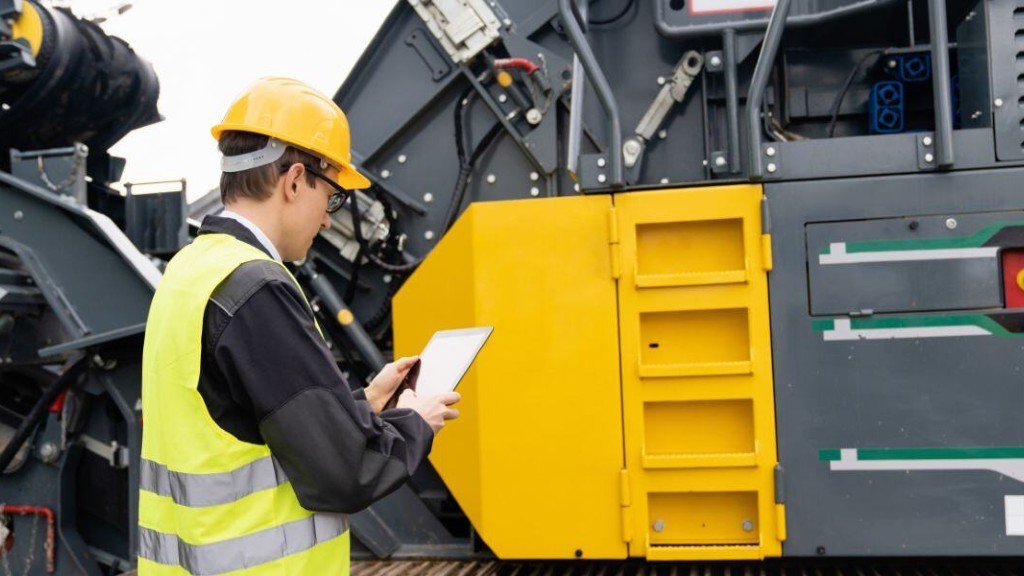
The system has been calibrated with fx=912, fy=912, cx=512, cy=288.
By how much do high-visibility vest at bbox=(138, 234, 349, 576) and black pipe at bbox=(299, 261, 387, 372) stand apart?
88.5 inches

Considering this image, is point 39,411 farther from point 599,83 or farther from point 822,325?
point 822,325

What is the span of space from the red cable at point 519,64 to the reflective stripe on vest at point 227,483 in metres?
2.52

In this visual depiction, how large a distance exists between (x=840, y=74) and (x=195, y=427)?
2957 millimetres

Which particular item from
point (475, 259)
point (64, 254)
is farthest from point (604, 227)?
point (64, 254)

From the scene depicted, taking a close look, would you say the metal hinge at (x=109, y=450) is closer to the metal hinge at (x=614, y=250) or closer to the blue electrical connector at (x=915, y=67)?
the metal hinge at (x=614, y=250)

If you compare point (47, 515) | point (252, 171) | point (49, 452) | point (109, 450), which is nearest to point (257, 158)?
point (252, 171)

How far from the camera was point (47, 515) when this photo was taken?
410 cm

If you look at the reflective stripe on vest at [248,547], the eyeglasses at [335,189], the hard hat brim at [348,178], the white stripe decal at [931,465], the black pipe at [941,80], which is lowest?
the white stripe decal at [931,465]

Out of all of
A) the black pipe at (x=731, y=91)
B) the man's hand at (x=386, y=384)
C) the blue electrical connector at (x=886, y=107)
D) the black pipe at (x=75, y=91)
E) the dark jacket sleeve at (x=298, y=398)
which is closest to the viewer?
the dark jacket sleeve at (x=298, y=398)

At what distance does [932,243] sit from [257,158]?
216 cm

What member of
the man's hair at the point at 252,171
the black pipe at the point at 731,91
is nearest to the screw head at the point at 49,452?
the man's hair at the point at 252,171

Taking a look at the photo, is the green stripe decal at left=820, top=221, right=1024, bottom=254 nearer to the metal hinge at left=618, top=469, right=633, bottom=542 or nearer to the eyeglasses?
the metal hinge at left=618, top=469, right=633, bottom=542

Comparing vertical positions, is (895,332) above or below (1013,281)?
below

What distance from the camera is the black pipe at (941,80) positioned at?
286cm
